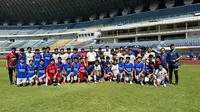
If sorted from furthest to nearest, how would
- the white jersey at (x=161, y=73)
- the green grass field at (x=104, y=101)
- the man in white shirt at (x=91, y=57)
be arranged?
1. the man in white shirt at (x=91, y=57)
2. the white jersey at (x=161, y=73)
3. the green grass field at (x=104, y=101)

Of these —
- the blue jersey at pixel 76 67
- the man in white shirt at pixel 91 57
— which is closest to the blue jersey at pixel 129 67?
the man in white shirt at pixel 91 57

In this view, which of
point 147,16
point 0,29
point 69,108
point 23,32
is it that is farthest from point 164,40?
point 0,29

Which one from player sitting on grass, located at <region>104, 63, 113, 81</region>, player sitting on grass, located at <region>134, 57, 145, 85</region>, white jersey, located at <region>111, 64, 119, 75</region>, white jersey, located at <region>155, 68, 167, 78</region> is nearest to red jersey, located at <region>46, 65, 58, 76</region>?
player sitting on grass, located at <region>104, 63, 113, 81</region>

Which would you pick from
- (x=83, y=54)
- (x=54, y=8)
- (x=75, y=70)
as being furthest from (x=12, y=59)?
(x=54, y=8)

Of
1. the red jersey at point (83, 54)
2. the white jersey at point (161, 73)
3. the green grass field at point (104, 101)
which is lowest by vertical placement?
the green grass field at point (104, 101)

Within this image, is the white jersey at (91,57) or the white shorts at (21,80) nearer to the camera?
the white shorts at (21,80)

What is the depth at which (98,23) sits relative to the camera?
6825 centimetres

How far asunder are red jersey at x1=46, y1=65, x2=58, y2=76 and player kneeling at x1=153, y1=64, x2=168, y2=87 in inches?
210

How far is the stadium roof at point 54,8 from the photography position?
66.8 meters

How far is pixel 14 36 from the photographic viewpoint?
7831cm

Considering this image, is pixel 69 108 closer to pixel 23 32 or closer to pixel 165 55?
pixel 165 55

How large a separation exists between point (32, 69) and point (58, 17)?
68.9 meters

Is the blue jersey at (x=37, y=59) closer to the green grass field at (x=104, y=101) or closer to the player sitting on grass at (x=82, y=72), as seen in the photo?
the player sitting on grass at (x=82, y=72)

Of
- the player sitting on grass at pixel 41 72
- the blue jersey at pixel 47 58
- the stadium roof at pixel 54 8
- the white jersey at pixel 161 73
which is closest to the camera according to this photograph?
the white jersey at pixel 161 73
